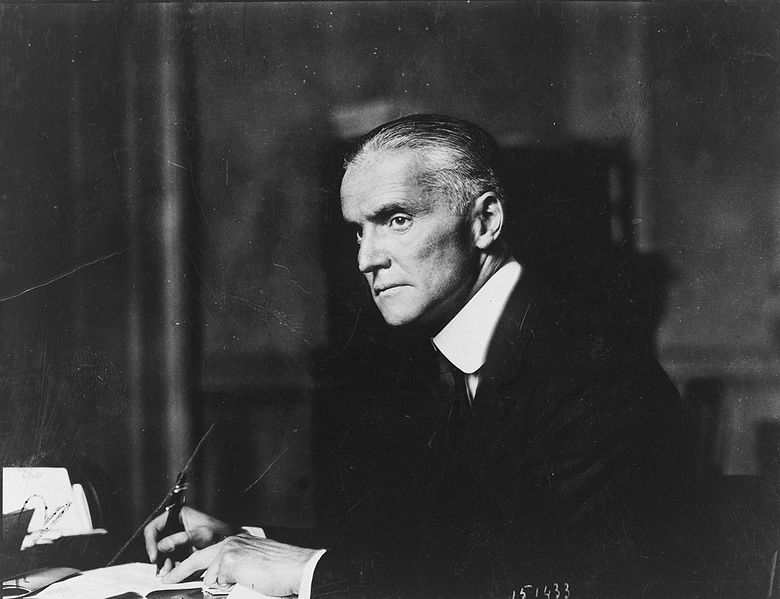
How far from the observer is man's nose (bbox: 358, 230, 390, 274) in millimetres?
1745

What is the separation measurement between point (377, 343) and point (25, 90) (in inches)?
51.3

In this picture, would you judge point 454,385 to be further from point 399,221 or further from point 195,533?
point 195,533

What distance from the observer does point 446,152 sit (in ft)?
5.68

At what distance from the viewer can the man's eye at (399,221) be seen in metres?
1.72

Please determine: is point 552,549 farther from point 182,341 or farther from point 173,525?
point 182,341

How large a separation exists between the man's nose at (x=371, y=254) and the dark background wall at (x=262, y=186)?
0.12 meters

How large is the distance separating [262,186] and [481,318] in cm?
75

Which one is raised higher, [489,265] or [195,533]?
[489,265]

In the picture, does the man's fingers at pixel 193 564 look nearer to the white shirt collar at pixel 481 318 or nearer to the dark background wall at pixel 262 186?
the dark background wall at pixel 262 186

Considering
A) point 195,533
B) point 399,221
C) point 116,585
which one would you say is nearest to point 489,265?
point 399,221

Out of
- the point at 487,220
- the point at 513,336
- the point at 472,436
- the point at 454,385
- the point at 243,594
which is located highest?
the point at 487,220

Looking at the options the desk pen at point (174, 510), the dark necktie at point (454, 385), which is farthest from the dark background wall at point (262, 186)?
the dark necktie at point (454, 385)

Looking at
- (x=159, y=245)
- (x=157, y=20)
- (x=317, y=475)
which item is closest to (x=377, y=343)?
(x=317, y=475)

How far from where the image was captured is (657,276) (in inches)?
69.9
